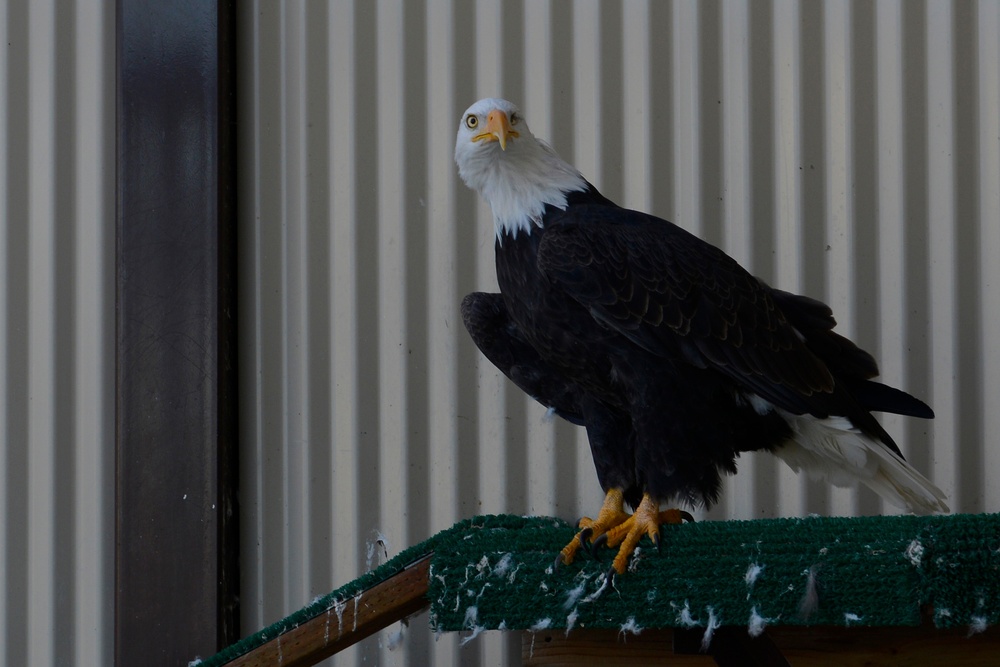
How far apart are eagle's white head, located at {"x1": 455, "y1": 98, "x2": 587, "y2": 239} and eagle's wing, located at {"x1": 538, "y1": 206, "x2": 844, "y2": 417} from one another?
0.09 meters

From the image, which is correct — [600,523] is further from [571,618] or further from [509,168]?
[509,168]

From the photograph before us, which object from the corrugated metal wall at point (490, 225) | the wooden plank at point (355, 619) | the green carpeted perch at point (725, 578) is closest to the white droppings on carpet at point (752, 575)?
the green carpeted perch at point (725, 578)

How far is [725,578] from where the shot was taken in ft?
5.71

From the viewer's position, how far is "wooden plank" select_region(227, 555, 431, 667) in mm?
1927

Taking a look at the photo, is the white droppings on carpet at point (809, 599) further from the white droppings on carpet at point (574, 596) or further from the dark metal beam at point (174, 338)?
the dark metal beam at point (174, 338)

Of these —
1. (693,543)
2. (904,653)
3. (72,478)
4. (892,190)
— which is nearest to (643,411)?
(693,543)

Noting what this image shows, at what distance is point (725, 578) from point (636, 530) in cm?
26

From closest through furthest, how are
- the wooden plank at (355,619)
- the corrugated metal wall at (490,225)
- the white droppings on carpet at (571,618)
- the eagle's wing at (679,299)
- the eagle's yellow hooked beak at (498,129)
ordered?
the white droppings on carpet at (571,618) → the wooden plank at (355,619) → the eagle's wing at (679,299) → the eagle's yellow hooked beak at (498,129) → the corrugated metal wall at (490,225)

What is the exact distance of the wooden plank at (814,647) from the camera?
68.7 inches

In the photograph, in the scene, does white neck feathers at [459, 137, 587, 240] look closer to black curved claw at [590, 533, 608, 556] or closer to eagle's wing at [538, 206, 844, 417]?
eagle's wing at [538, 206, 844, 417]

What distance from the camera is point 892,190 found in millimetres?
2883

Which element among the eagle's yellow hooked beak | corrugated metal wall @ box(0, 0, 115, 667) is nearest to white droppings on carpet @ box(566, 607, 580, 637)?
the eagle's yellow hooked beak

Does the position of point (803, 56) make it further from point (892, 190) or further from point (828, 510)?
point (828, 510)

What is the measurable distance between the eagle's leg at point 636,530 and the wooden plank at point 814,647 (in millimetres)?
141
